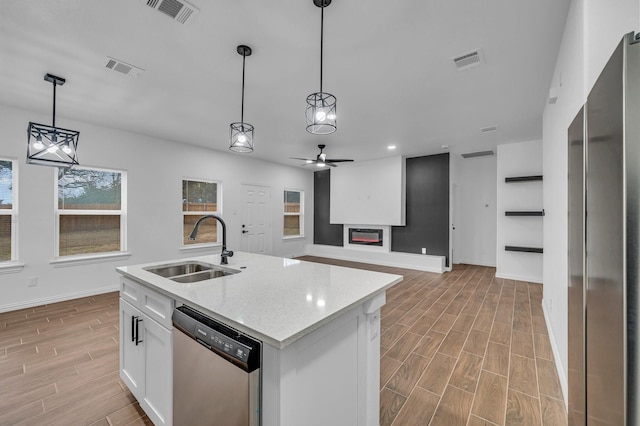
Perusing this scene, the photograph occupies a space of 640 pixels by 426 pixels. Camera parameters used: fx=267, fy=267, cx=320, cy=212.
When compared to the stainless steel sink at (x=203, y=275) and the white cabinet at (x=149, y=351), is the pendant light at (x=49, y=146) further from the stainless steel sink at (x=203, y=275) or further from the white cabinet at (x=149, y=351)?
the stainless steel sink at (x=203, y=275)

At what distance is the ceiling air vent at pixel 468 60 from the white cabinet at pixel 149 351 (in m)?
3.02

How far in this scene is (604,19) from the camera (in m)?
1.39

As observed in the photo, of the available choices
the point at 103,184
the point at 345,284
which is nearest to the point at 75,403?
the point at 345,284

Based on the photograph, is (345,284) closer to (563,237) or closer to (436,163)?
(563,237)

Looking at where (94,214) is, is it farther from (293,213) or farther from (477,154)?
(477,154)

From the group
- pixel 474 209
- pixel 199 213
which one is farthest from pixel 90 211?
pixel 474 209

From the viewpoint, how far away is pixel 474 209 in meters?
6.74

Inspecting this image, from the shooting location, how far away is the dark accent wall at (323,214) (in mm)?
8164

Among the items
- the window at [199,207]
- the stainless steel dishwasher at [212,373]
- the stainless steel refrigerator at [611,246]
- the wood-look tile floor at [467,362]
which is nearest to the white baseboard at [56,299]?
the window at [199,207]

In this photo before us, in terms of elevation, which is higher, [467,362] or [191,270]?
[191,270]

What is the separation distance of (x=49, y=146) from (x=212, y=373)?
2.74 meters

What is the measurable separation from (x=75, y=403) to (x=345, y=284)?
214 cm

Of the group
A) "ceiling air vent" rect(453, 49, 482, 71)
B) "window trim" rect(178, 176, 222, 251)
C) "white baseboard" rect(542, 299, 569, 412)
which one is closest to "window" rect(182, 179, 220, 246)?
"window trim" rect(178, 176, 222, 251)

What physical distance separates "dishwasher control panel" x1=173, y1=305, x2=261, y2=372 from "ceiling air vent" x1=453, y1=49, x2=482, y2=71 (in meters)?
2.84
